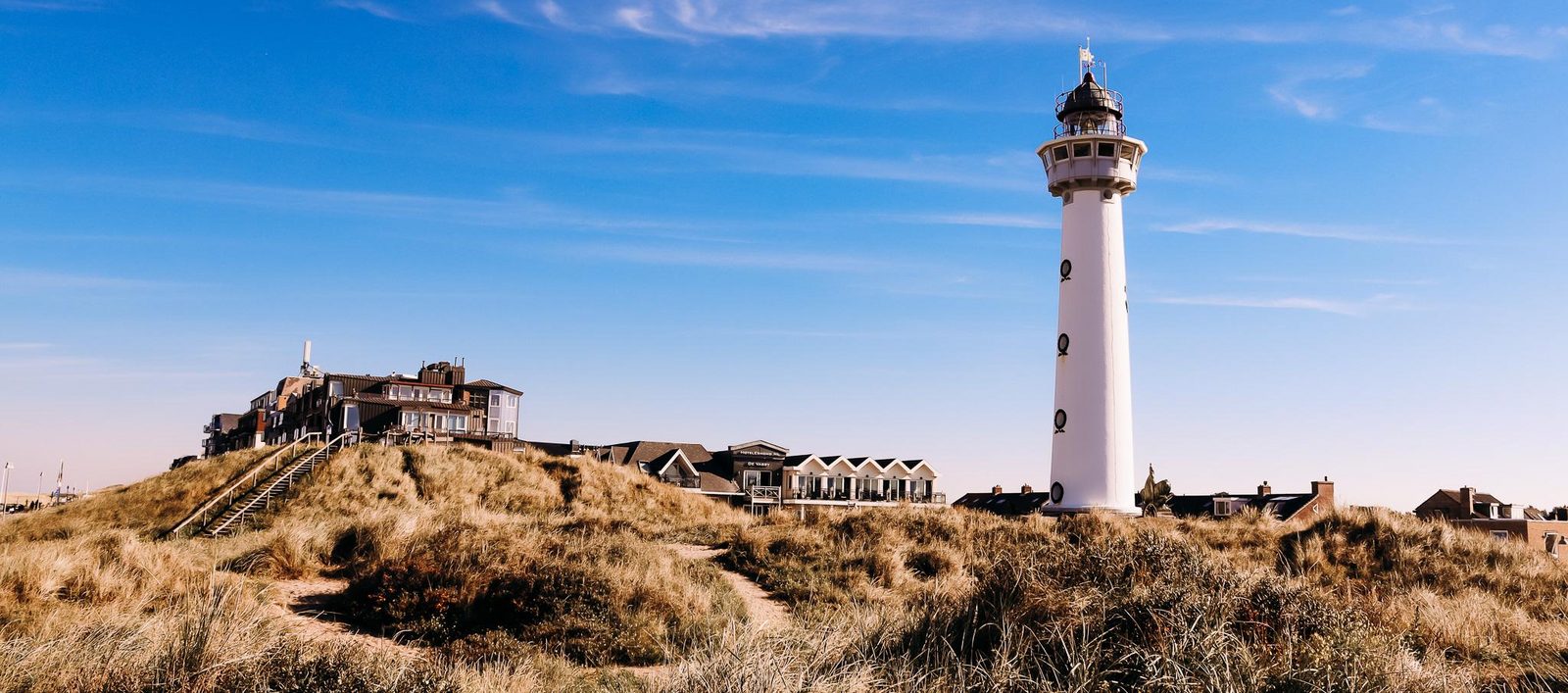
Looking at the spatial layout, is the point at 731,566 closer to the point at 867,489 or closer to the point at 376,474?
the point at 376,474

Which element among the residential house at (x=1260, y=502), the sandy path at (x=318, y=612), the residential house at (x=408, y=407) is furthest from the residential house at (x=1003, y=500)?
the sandy path at (x=318, y=612)

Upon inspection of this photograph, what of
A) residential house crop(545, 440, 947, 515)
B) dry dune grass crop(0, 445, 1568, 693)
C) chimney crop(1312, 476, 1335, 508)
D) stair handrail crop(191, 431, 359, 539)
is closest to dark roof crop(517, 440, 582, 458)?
residential house crop(545, 440, 947, 515)

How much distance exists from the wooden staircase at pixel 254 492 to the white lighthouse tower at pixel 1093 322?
96.8 feet

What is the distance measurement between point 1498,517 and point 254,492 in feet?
242

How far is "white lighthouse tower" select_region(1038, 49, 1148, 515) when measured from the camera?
38.8 metres

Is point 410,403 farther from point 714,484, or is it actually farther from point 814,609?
point 814,609

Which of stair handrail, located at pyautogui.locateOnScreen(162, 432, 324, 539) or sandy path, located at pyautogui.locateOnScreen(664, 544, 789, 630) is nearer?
sandy path, located at pyautogui.locateOnScreen(664, 544, 789, 630)

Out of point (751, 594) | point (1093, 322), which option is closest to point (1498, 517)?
point (1093, 322)

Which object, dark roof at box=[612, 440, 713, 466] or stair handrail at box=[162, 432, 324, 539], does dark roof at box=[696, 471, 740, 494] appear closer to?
dark roof at box=[612, 440, 713, 466]

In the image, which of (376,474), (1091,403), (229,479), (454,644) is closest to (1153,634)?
(454,644)

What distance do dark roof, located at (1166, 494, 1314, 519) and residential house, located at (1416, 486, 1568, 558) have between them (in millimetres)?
6530

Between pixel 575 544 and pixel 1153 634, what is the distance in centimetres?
1253

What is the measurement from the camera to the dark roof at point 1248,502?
61.5 metres

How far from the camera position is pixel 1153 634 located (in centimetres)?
984
